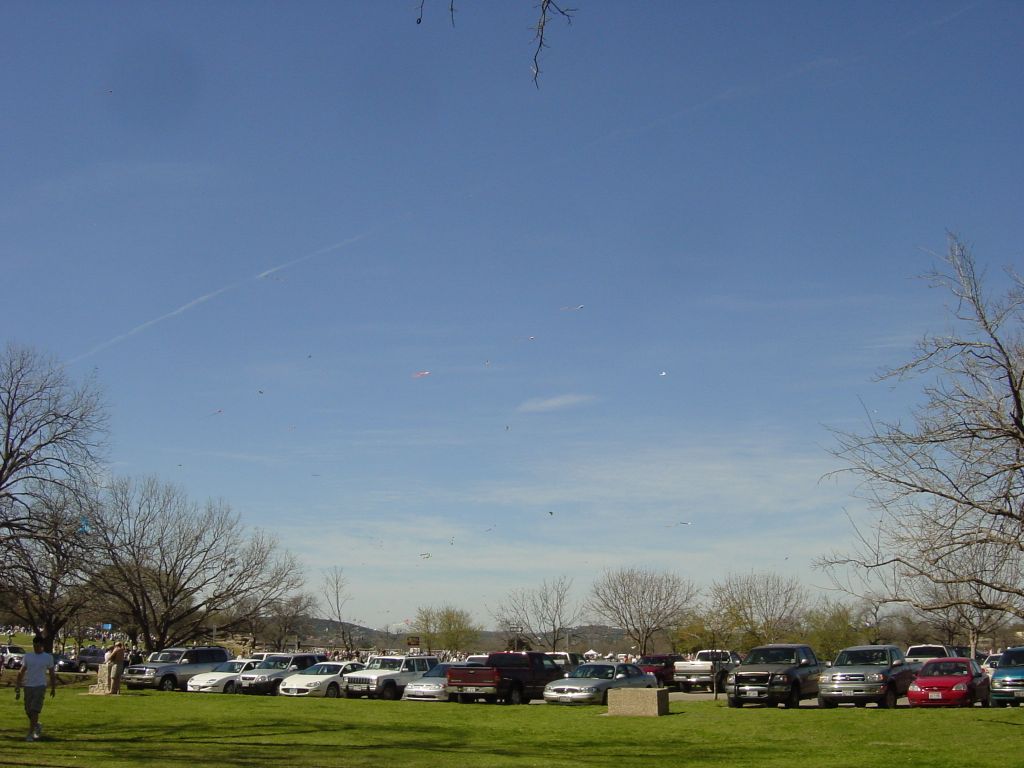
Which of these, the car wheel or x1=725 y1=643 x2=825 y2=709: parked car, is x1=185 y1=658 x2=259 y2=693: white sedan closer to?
x1=725 y1=643 x2=825 y2=709: parked car

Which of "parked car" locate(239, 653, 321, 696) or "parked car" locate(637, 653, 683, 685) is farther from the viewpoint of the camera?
"parked car" locate(637, 653, 683, 685)

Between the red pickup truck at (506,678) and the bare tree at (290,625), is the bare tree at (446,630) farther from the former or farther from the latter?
the red pickup truck at (506,678)

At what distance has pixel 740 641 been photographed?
201 ft

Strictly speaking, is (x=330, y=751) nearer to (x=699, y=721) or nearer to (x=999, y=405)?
(x=699, y=721)

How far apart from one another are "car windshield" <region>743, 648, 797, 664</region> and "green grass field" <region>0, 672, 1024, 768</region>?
350cm

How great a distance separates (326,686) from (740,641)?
1327 inches

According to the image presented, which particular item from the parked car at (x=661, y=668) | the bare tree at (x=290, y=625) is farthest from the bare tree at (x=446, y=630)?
the parked car at (x=661, y=668)

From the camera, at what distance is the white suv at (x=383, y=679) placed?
3447 cm

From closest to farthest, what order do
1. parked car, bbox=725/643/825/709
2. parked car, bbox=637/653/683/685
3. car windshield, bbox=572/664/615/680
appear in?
1. parked car, bbox=725/643/825/709
2. car windshield, bbox=572/664/615/680
3. parked car, bbox=637/653/683/685

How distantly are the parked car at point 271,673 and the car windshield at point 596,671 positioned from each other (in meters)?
12.2

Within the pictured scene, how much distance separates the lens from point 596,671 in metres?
29.9

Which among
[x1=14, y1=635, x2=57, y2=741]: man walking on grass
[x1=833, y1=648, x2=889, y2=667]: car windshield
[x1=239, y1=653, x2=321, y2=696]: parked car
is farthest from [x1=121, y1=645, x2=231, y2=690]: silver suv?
[x1=833, y1=648, x2=889, y2=667]: car windshield

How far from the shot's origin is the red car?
25.2 metres

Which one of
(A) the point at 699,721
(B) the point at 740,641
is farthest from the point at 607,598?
(A) the point at 699,721
